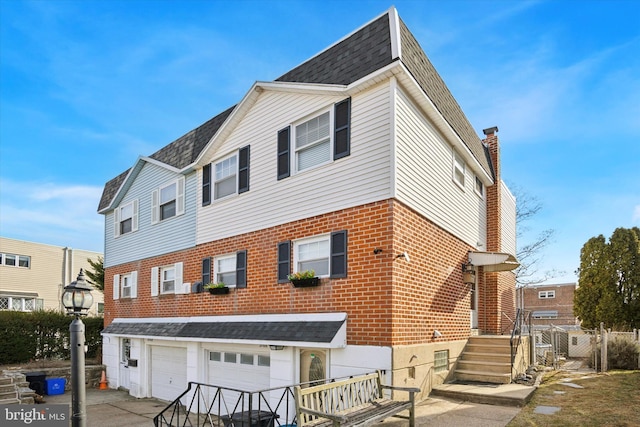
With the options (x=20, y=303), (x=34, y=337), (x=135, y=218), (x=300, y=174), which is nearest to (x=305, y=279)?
(x=300, y=174)

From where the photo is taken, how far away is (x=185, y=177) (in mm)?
16094

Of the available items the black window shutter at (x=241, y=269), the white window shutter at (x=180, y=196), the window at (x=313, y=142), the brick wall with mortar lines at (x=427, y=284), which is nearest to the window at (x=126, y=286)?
the white window shutter at (x=180, y=196)

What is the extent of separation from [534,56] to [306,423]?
10.0m

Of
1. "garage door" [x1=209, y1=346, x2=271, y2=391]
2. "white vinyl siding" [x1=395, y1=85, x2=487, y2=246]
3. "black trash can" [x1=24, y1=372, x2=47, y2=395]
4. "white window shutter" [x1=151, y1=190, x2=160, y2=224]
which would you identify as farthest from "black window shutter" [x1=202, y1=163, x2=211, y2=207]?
"black trash can" [x1=24, y1=372, x2=47, y2=395]

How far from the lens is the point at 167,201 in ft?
55.8

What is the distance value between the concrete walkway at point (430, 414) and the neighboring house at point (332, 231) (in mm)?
645

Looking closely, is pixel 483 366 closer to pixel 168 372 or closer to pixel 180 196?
pixel 168 372

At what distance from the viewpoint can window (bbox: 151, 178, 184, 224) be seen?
16.2 m

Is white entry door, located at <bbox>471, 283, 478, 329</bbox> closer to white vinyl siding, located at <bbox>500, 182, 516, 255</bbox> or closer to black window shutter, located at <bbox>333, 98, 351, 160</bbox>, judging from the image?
white vinyl siding, located at <bbox>500, 182, 516, 255</bbox>

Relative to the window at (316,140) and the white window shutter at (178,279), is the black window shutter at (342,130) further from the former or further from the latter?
the white window shutter at (178,279)

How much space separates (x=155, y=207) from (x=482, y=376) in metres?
12.6

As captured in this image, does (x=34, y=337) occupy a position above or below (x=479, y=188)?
below

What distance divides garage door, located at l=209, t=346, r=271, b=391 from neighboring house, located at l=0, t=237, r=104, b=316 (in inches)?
884

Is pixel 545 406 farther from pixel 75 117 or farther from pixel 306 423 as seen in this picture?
pixel 75 117
